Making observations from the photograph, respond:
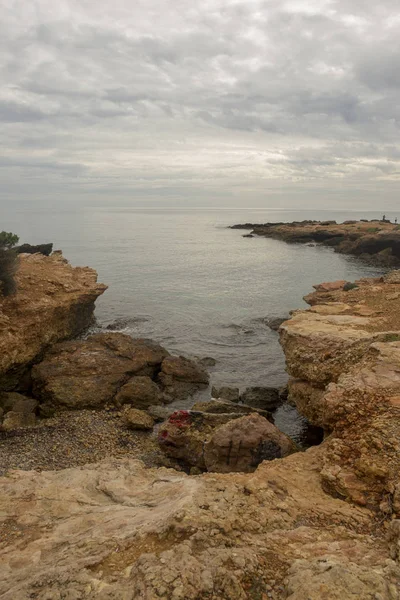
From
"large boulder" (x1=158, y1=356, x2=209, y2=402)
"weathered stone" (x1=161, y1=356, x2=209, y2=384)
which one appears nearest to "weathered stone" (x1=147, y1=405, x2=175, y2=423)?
A: "large boulder" (x1=158, y1=356, x2=209, y2=402)

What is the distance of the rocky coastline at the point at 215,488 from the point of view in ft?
16.7

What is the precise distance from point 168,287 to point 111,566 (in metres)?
41.5

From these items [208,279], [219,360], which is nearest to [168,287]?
[208,279]

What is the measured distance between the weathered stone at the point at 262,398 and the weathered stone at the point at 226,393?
0.96ft

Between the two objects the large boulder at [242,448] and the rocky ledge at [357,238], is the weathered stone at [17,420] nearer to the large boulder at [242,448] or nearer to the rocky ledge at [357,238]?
the large boulder at [242,448]

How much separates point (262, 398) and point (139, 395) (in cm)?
559

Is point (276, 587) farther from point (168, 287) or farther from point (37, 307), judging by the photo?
point (168, 287)

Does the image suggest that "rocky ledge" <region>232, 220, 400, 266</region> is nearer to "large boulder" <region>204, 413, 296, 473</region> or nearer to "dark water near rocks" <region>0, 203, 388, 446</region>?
"dark water near rocks" <region>0, 203, 388, 446</region>

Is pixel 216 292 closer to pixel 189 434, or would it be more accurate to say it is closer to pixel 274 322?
pixel 274 322

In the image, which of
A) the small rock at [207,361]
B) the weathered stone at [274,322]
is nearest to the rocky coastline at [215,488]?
the small rock at [207,361]

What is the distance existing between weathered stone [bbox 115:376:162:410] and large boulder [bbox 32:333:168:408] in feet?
0.90

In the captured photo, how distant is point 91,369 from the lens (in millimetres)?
19812

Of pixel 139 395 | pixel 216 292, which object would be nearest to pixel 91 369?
pixel 139 395

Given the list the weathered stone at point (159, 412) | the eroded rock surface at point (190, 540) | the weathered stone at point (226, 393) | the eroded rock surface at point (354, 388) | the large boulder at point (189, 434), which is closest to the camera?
the eroded rock surface at point (190, 540)
